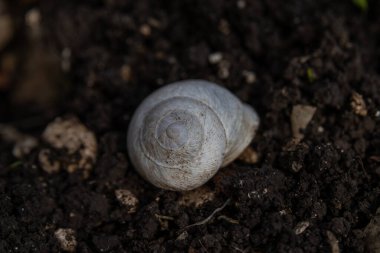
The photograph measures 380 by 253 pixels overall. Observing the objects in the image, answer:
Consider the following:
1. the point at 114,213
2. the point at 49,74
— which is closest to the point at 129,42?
the point at 49,74

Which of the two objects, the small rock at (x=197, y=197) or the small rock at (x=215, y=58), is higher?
the small rock at (x=215, y=58)

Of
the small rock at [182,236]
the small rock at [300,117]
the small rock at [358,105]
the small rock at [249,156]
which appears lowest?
the small rock at [182,236]

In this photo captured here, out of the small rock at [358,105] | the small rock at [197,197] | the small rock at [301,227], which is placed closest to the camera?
the small rock at [301,227]

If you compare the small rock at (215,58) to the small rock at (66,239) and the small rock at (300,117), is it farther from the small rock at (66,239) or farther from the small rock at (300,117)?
the small rock at (66,239)

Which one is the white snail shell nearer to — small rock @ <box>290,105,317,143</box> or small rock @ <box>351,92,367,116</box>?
small rock @ <box>290,105,317,143</box>

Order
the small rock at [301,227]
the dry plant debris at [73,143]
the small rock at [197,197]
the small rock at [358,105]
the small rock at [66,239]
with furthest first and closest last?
the dry plant debris at [73,143] → the small rock at [358,105] → the small rock at [197,197] → the small rock at [66,239] → the small rock at [301,227]

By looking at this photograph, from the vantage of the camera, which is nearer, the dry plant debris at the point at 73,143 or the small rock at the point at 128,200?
the small rock at the point at 128,200

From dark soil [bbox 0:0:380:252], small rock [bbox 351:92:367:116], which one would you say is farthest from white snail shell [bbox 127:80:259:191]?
small rock [bbox 351:92:367:116]

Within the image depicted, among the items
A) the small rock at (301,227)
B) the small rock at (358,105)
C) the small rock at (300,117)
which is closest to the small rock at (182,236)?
the small rock at (301,227)

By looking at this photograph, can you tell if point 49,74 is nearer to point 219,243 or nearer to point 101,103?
point 101,103
